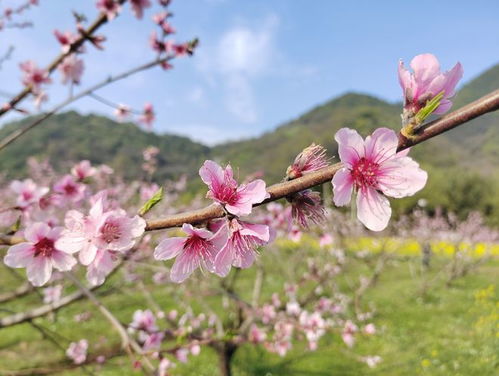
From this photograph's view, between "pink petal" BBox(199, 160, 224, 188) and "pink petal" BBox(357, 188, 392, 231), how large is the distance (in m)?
0.38

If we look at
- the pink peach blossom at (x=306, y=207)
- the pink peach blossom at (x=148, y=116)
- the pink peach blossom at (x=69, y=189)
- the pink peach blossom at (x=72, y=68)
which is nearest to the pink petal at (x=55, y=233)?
the pink peach blossom at (x=306, y=207)

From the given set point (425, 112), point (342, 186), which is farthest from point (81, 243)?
point (425, 112)

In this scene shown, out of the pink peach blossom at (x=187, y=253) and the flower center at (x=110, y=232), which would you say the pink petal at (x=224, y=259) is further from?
the flower center at (x=110, y=232)

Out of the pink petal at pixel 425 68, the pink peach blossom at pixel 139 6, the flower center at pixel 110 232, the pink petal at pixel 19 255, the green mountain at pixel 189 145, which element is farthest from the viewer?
the green mountain at pixel 189 145

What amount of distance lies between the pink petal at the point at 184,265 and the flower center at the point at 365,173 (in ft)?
1.67

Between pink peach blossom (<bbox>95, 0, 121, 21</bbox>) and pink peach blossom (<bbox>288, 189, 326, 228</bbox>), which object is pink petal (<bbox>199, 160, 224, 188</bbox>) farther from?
pink peach blossom (<bbox>95, 0, 121, 21</bbox>)

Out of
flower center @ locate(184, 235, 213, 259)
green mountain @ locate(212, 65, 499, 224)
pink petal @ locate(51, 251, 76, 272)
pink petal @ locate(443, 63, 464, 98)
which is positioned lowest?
flower center @ locate(184, 235, 213, 259)

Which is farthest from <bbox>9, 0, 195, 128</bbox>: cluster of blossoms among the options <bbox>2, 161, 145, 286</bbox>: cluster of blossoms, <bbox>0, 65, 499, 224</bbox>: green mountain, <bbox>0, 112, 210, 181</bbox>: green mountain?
<bbox>0, 112, 210, 181</bbox>: green mountain

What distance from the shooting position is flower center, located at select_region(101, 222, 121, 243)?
1103 mm

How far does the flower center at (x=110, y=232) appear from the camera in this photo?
3.62ft

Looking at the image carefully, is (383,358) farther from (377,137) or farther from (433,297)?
(377,137)

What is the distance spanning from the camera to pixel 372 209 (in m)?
1.02

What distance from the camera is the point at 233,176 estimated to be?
1.08 m

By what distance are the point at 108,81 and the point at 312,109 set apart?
373 feet
